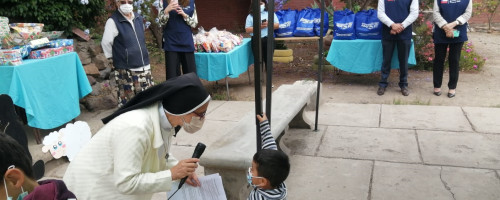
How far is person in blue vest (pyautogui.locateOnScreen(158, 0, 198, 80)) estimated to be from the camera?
568 cm

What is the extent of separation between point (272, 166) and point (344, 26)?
18.5 ft

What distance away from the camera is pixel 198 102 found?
1915 millimetres

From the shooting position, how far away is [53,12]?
17.3 feet

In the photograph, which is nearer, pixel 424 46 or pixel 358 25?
pixel 358 25

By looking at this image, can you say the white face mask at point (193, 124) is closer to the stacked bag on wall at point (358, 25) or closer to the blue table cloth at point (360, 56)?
the blue table cloth at point (360, 56)

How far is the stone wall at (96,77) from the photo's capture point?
18.4 feet

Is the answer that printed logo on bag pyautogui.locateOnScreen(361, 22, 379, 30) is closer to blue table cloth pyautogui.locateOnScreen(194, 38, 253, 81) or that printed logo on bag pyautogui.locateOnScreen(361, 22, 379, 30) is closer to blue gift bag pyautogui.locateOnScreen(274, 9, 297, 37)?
blue gift bag pyautogui.locateOnScreen(274, 9, 297, 37)

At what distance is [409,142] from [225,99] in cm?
328

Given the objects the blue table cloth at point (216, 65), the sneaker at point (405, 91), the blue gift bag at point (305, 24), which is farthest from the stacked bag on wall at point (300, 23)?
the sneaker at point (405, 91)

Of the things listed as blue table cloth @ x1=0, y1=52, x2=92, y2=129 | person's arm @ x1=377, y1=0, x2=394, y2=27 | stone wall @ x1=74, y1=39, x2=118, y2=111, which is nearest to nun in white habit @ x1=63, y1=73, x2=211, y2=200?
blue table cloth @ x1=0, y1=52, x2=92, y2=129

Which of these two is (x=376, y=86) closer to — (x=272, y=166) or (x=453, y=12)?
(x=453, y=12)

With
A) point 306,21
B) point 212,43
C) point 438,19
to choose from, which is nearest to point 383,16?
point 438,19

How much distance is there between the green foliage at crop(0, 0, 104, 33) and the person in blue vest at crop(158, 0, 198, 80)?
3.68 ft

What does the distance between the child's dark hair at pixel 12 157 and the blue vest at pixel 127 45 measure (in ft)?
11.2
